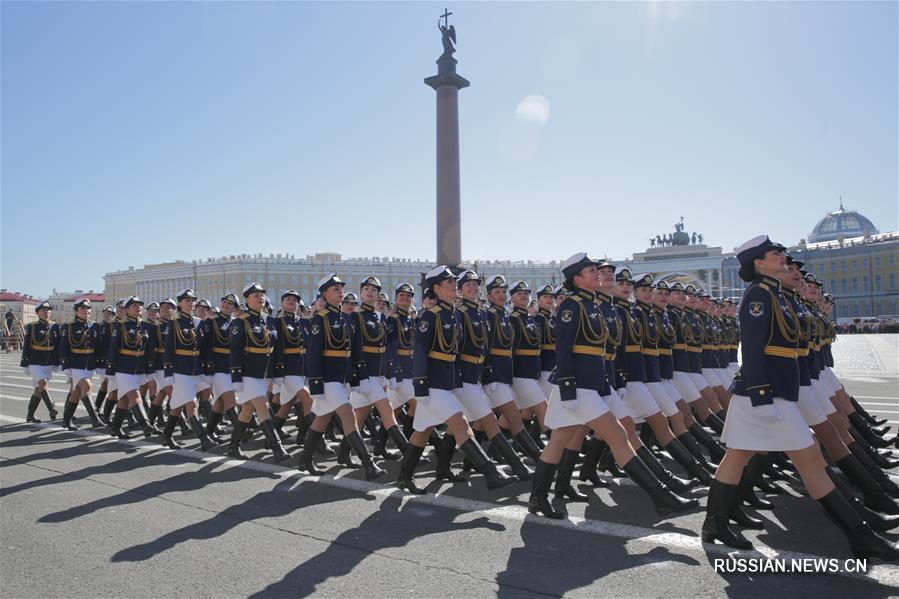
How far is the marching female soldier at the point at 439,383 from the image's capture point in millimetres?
6289

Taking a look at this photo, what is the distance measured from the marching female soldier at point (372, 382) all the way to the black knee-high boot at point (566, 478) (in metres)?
2.03

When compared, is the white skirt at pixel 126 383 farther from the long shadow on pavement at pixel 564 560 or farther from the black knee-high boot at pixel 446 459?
the long shadow on pavement at pixel 564 560

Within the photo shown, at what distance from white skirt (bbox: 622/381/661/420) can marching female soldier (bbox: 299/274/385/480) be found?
262cm

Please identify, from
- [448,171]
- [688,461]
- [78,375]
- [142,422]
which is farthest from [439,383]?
[448,171]

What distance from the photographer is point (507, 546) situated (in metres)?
4.95

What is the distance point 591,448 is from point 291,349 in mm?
4442

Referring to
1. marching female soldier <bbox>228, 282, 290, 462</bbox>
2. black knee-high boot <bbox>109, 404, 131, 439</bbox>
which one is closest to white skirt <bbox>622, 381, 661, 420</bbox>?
marching female soldier <bbox>228, 282, 290, 462</bbox>

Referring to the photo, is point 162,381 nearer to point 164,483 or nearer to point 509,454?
point 164,483

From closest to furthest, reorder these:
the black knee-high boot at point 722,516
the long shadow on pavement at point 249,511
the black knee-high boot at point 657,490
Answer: the black knee-high boot at point 722,516 < the long shadow on pavement at point 249,511 < the black knee-high boot at point 657,490

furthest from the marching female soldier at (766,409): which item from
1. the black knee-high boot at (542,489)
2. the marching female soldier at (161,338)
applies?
the marching female soldier at (161,338)

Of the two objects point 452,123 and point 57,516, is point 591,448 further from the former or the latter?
point 452,123

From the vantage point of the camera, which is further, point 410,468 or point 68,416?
point 68,416

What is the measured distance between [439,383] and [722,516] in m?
2.72

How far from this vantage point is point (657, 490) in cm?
528
